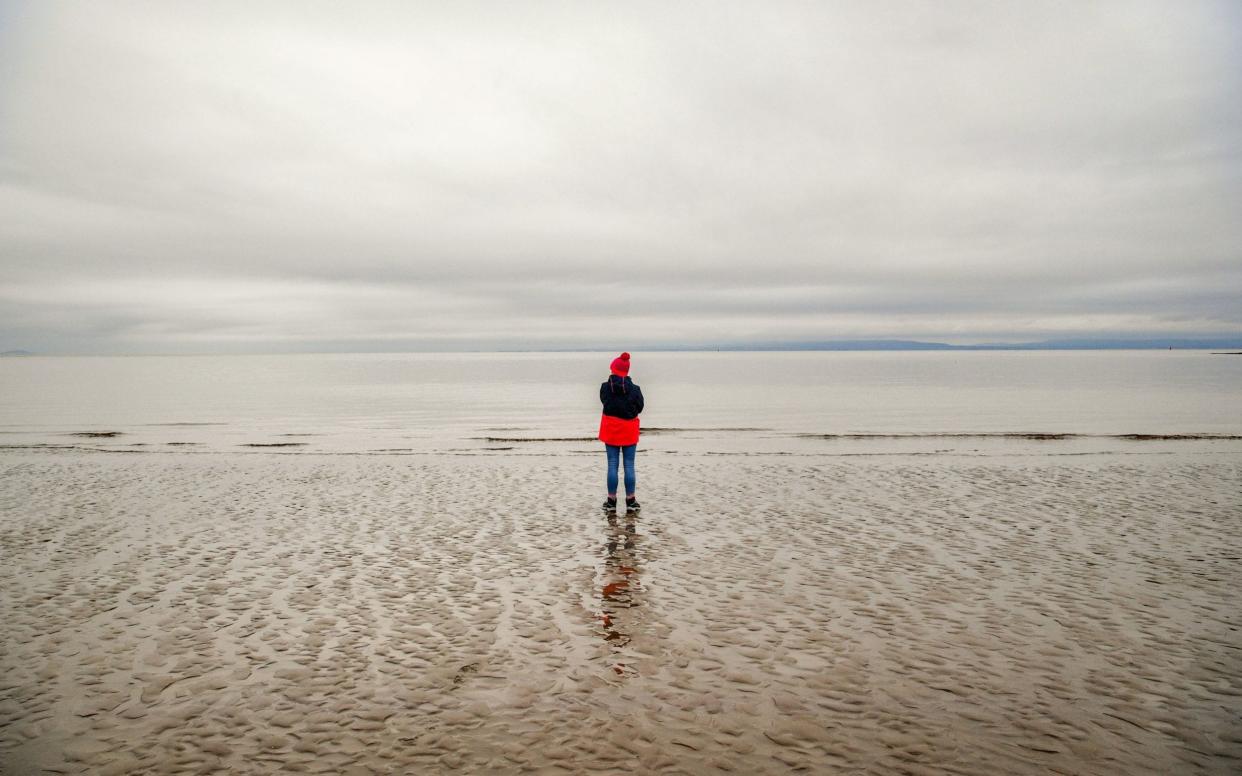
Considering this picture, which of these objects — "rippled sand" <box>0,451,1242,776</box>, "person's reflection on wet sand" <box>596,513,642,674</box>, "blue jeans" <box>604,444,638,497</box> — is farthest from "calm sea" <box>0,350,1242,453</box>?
"person's reflection on wet sand" <box>596,513,642,674</box>

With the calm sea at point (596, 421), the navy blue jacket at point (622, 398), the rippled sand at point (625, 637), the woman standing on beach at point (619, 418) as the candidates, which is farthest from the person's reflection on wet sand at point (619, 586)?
the calm sea at point (596, 421)

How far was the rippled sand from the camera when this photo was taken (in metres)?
6.48

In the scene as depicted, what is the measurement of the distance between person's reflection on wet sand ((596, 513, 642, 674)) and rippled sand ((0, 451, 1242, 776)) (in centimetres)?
6

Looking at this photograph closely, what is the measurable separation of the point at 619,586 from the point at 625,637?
2.16 meters

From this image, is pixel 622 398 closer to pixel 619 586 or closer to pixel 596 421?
pixel 619 586

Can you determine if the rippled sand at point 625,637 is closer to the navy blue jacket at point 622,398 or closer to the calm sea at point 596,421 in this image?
the navy blue jacket at point 622,398

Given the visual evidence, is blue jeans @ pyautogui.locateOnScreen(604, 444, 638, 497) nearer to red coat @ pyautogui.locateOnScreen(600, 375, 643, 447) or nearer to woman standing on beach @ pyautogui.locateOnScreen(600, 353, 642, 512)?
woman standing on beach @ pyautogui.locateOnScreen(600, 353, 642, 512)

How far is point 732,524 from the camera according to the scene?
16.0 metres

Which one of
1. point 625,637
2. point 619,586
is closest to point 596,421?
point 619,586

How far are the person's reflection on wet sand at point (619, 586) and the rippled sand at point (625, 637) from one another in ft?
0.18

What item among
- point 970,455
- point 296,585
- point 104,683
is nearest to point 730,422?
point 970,455

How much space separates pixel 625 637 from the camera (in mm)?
9133

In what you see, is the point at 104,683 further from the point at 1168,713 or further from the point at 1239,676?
the point at 1239,676

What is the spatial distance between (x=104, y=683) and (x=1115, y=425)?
47.6 m
